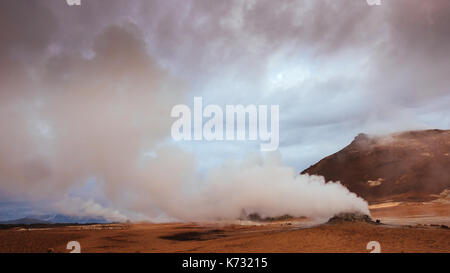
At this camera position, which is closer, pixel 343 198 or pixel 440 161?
pixel 343 198

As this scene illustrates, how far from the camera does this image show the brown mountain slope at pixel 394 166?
59.7 metres

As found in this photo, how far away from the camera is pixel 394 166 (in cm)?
7062

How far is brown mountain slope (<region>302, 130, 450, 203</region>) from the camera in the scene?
196ft

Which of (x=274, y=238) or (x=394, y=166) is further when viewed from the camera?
(x=394, y=166)

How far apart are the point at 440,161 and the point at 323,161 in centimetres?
3194

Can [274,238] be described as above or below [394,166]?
below

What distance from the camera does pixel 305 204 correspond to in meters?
35.3

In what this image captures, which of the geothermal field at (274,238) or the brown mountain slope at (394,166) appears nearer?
the geothermal field at (274,238)

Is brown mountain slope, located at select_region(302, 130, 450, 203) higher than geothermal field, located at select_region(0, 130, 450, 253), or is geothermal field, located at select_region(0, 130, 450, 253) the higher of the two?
brown mountain slope, located at select_region(302, 130, 450, 203)

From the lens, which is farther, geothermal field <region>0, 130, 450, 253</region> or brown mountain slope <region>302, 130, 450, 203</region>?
brown mountain slope <region>302, 130, 450, 203</region>

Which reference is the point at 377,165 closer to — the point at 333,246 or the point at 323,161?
the point at 323,161

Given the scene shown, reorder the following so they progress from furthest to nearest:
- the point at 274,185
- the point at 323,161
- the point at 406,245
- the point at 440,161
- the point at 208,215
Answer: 1. the point at 323,161
2. the point at 440,161
3. the point at 208,215
4. the point at 274,185
5. the point at 406,245

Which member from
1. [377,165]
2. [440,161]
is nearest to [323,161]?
[377,165]
